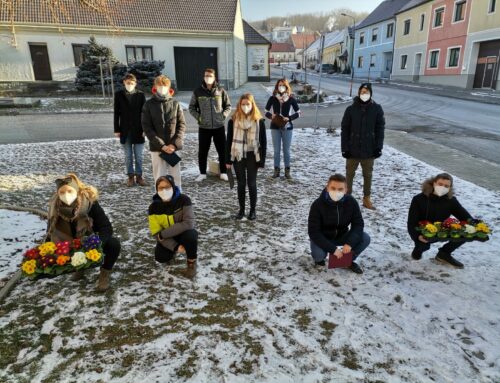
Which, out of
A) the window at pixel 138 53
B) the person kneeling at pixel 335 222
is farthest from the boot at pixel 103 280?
the window at pixel 138 53

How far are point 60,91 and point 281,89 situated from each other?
20.9 meters

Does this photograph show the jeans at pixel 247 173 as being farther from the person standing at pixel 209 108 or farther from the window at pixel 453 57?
the window at pixel 453 57

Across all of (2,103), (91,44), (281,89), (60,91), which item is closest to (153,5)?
(91,44)

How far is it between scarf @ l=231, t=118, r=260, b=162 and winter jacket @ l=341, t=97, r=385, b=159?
1477 mm

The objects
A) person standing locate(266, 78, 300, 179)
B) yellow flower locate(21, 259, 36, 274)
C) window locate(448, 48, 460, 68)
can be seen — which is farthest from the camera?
window locate(448, 48, 460, 68)

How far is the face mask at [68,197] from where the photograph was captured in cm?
322

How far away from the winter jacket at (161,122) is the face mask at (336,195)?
279 cm

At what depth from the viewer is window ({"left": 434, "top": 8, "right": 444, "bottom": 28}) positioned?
32.0 metres

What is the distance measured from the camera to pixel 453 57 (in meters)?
30.2

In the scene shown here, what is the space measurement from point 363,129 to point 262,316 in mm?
3365

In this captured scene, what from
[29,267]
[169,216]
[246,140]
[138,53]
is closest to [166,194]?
[169,216]

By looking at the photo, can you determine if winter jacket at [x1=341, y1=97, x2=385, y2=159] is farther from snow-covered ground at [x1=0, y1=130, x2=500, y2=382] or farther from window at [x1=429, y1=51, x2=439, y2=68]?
window at [x1=429, y1=51, x2=439, y2=68]

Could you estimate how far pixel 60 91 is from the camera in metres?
22.7

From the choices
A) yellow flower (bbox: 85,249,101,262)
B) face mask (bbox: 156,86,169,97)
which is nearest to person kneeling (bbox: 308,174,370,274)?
yellow flower (bbox: 85,249,101,262)
